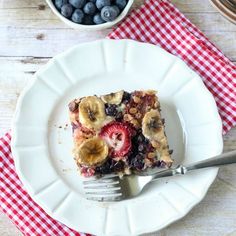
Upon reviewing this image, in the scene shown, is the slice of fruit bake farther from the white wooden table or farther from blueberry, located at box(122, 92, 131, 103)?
the white wooden table

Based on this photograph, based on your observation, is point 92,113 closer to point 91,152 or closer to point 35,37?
point 91,152

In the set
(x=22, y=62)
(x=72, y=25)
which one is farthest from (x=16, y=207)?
(x=72, y=25)

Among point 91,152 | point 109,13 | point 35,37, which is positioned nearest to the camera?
point 91,152

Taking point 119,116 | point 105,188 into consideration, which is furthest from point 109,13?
point 105,188

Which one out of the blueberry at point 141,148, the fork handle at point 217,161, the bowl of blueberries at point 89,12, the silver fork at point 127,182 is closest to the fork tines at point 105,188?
the silver fork at point 127,182

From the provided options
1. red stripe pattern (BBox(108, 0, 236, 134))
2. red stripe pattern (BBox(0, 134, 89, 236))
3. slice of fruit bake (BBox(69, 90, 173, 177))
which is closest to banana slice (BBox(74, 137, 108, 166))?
slice of fruit bake (BBox(69, 90, 173, 177))

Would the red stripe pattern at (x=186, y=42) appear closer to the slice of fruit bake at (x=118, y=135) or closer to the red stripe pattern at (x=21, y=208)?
the slice of fruit bake at (x=118, y=135)
